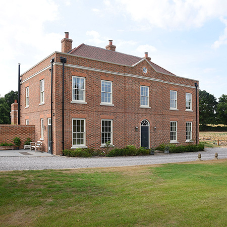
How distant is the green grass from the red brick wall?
9.49m

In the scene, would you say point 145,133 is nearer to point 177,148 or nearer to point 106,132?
point 177,148

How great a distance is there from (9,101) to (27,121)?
36.1m

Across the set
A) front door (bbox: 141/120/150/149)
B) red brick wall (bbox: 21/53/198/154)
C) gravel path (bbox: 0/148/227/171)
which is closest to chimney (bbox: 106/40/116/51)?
red brick wall (bbox: 21/53/198/154)

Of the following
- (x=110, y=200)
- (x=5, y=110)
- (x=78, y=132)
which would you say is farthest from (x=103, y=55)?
(x=5, y=110)

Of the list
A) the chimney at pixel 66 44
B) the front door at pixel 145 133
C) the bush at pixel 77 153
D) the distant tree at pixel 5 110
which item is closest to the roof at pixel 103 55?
the chimney at pixel 66 44

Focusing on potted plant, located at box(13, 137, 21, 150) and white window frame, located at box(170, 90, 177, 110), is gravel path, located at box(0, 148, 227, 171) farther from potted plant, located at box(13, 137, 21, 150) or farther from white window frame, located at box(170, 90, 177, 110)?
white window frame, located at box(170, 90, 177, 110)

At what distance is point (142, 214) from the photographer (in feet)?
19.2

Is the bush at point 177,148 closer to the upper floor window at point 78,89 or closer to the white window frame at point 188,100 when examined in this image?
the white window frame at point 188,100

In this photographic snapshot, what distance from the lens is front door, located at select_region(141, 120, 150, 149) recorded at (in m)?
23.3

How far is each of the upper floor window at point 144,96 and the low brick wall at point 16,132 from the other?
10252 mm

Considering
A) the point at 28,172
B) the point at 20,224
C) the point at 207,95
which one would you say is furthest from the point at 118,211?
the point at 207,95

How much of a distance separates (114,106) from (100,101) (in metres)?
1.46

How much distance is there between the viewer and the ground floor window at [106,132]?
20.7m

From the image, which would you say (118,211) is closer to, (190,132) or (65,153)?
(65,153)
